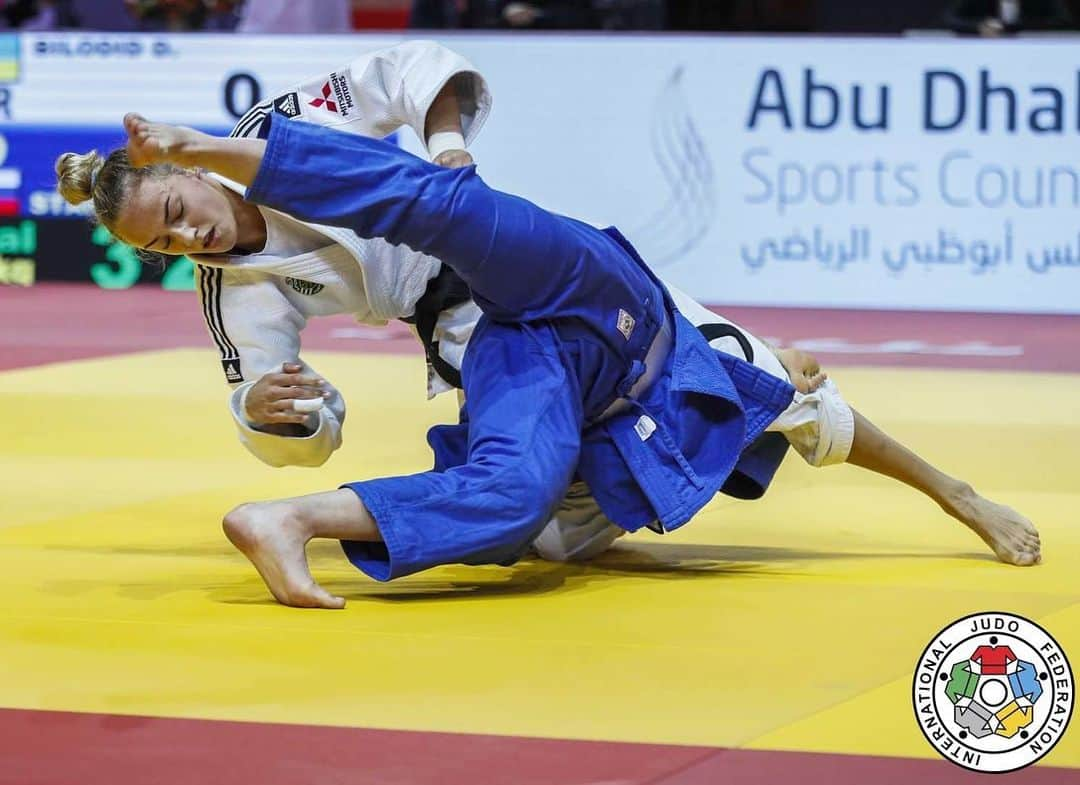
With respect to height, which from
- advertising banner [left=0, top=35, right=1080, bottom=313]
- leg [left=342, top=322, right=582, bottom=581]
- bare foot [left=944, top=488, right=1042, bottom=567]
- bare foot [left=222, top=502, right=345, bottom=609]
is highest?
leg [left=342, top=322, right=582, bottom=581]

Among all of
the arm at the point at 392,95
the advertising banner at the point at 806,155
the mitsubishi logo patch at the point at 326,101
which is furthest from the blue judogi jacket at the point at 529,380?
the advertising banner at the point at 806,155

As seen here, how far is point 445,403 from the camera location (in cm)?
656

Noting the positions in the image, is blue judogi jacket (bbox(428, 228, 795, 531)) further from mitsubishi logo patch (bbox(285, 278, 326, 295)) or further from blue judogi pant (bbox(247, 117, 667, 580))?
mitsubishi logo patch (bbox(285, 278, 326, 295))

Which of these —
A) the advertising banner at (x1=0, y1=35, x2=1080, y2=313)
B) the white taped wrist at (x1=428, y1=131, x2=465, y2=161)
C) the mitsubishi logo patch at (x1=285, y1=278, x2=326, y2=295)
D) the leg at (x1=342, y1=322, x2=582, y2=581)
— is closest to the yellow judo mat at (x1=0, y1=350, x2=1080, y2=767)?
the leg at (x1=342, y1=322, x2=582, y2=581)

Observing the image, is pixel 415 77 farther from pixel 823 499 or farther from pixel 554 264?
pixel 823 499

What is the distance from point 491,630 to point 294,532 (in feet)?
1.36

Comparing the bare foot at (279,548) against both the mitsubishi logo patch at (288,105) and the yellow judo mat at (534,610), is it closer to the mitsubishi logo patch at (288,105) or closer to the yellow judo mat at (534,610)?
the yellow judo mat at (534,610)

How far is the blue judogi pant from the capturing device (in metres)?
3.33

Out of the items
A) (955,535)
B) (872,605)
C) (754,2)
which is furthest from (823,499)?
(754,2)

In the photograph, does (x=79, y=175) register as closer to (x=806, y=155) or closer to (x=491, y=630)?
(x=491, y=630)

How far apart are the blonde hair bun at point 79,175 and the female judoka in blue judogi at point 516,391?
18.8 inches

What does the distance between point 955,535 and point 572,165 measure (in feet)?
18.0

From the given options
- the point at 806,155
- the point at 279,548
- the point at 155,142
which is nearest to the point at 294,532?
the point at 279,548

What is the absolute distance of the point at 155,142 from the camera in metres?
3.19
